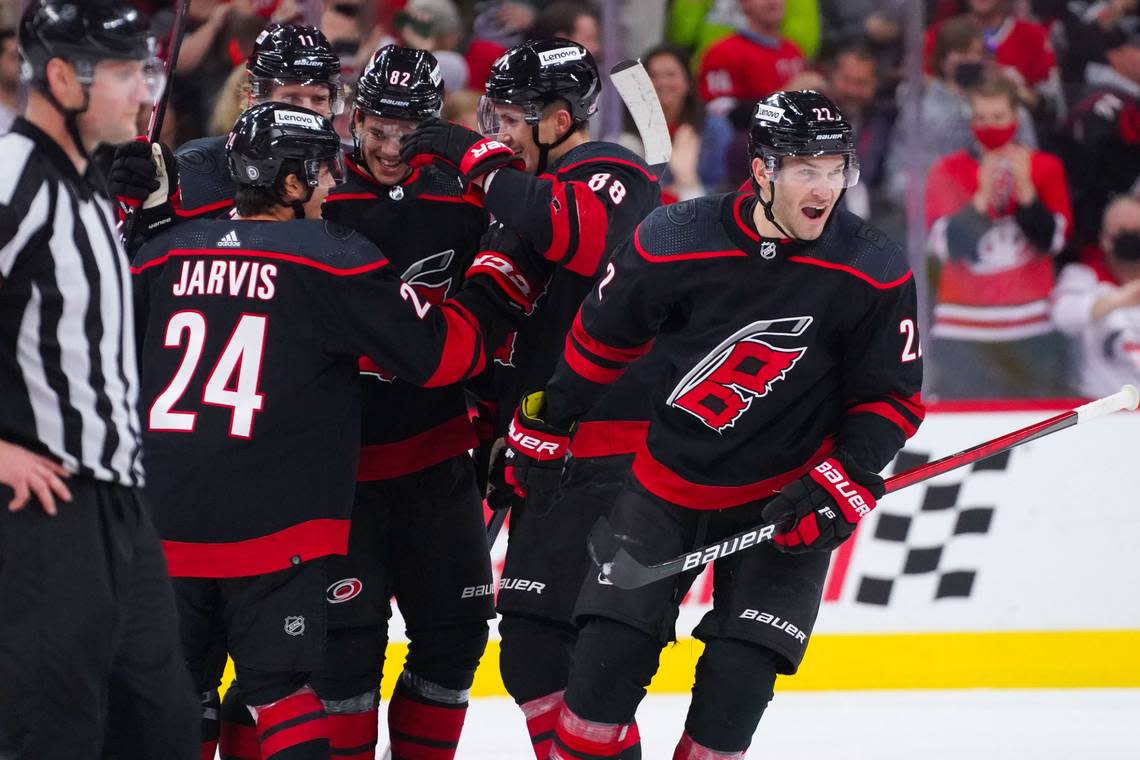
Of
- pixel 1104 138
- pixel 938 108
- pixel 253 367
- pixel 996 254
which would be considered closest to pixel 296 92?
pixel 253 367

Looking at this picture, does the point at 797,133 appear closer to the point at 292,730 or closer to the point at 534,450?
the point at 534,450

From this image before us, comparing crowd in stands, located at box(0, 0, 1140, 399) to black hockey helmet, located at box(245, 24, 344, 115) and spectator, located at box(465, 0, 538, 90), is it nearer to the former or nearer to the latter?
spectator, located at box(465, 0, 538, 90)

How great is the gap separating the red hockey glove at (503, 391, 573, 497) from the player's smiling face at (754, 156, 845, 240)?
2.11 ft

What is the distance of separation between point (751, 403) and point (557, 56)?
848 mm

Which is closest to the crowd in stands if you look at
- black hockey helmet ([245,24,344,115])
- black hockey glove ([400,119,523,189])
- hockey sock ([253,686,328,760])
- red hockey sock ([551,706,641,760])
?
black hockey helmet ([245,24,344,115])

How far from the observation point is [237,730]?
3.54 metres

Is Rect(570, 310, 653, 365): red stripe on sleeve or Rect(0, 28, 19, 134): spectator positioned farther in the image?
Rect(0, 28, 19, 134): spectator

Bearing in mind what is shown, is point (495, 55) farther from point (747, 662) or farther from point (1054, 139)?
point (747, 662)

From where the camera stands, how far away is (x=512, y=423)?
3318 mm

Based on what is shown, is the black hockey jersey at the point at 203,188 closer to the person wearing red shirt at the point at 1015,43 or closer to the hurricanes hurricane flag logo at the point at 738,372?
the hurricanes hurricane flag logo at the point at 738,372

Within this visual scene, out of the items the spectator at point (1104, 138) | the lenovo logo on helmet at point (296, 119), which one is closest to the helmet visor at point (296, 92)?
the lenovo logo on helmet at point (296, 119)

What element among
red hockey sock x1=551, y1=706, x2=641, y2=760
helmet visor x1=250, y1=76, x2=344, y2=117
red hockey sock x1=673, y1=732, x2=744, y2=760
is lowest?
red hockey sock x1=551, y1=706, x2=641, y2=760

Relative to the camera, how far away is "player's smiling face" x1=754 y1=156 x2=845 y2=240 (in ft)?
9.41

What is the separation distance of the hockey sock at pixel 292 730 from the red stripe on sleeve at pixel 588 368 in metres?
0.78
